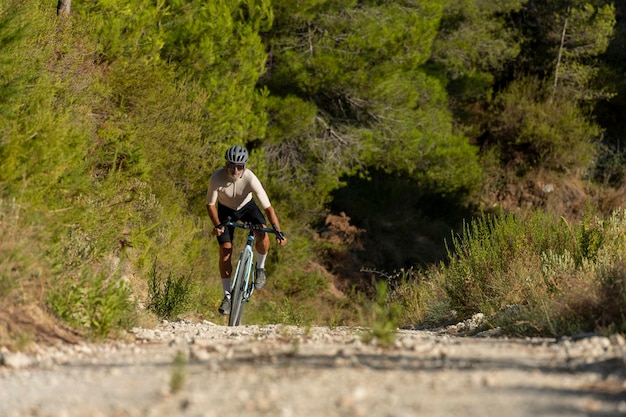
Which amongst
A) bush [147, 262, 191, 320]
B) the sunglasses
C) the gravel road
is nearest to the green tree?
bush [147, 262, 191, 320]

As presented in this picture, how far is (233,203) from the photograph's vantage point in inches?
446

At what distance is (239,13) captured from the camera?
21.2 m

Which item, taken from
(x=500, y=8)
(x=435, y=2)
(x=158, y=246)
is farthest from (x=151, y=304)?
(x=500, y=8)

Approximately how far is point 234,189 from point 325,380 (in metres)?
5.80

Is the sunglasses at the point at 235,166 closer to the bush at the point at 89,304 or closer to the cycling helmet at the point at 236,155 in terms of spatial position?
the cycling helmet at the point at 236,155

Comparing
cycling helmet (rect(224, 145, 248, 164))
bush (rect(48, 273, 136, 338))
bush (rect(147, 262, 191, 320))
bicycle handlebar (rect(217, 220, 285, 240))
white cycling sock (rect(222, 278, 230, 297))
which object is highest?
cycling helmet (rect(224, 145, 248, 164))

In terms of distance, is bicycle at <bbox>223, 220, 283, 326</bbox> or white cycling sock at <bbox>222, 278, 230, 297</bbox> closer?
bicycle at <bbox>223, 220, 283, 326</bbox>

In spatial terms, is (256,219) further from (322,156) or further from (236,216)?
(322,156)

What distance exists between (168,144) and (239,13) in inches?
207

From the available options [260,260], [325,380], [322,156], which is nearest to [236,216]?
[260,260]

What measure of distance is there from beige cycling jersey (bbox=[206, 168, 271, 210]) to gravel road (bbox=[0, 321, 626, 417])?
12.6ft

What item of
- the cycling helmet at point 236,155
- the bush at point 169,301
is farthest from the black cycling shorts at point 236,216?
the bush at point 169,301

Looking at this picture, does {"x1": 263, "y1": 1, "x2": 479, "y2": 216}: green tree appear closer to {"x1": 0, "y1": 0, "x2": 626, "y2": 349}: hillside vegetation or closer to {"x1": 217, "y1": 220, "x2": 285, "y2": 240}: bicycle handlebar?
{"x1": 0, "y1": 0, "x2": 626, "y2": 349}: hillside vegetation

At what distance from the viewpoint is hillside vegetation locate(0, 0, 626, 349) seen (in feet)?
29.4
